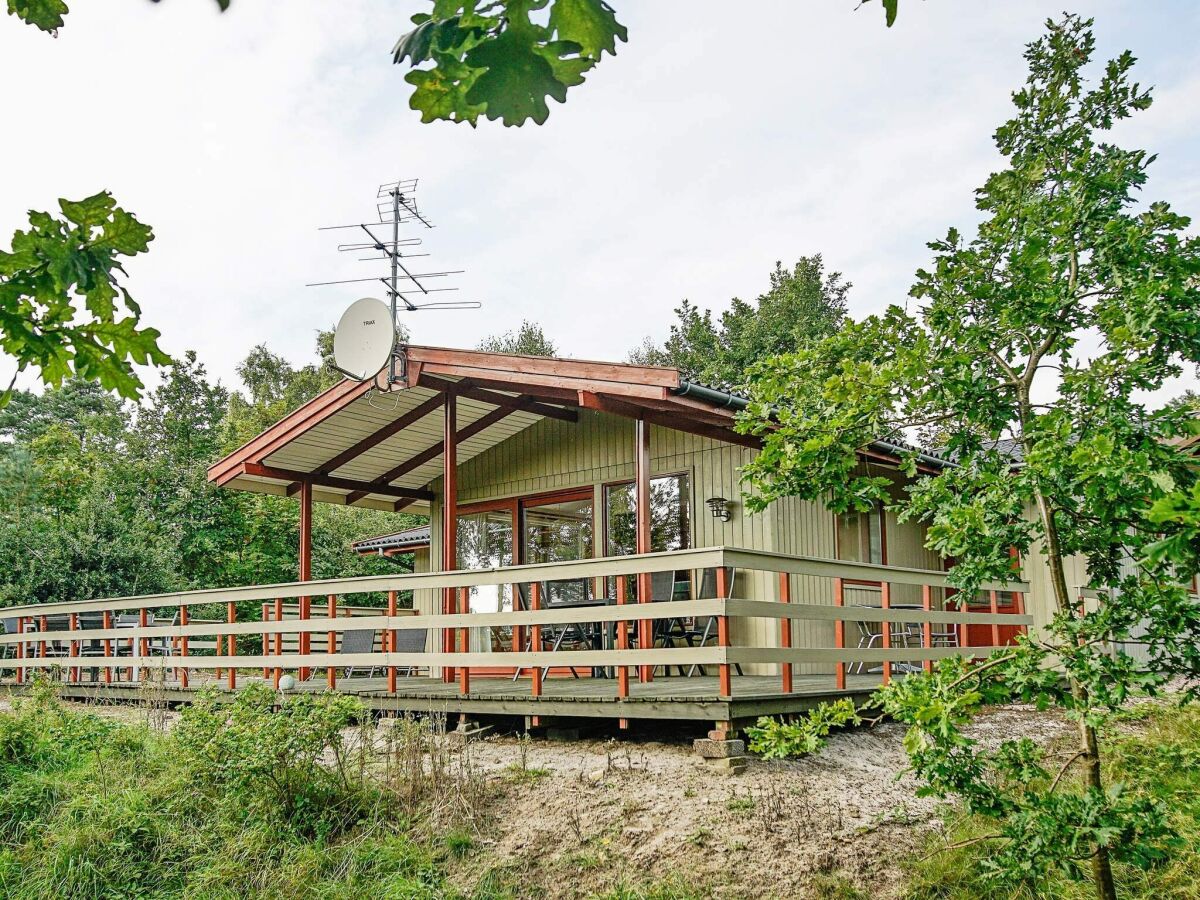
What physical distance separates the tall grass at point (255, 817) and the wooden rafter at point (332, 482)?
4.91 metres

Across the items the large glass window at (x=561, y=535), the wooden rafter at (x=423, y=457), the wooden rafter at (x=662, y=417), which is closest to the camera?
the wooden rafter at (x=662, y=417)

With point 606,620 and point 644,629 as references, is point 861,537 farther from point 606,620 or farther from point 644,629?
point 606,620

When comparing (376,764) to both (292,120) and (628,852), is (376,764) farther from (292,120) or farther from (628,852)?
(292,120)

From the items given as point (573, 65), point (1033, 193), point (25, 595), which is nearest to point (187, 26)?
point (573, 65)

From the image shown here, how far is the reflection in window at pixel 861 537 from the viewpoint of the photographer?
10688mm

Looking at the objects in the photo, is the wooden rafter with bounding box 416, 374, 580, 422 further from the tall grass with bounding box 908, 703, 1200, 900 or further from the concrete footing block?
the tall grass with bounding box 908, 703, 1200, 900

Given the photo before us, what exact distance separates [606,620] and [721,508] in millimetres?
2994

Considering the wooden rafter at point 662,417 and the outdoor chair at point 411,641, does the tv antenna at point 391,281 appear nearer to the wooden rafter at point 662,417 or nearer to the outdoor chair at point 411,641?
the wooden rafter at point 662,417

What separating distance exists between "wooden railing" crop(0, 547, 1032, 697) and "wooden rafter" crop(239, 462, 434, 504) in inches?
58.6

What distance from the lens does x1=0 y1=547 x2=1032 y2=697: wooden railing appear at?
6488mm

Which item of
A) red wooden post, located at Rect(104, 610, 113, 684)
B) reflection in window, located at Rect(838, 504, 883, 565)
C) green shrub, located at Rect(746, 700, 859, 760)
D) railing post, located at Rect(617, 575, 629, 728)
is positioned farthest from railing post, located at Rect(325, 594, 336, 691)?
green shrub, located at Rect(746, 700, 859, 760)

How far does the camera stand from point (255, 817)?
5.81 metres

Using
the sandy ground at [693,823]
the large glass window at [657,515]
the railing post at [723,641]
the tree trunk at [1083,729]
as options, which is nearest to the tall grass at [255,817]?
the sandy ground at [693,823]

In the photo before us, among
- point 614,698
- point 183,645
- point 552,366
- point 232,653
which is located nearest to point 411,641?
point 232,653
